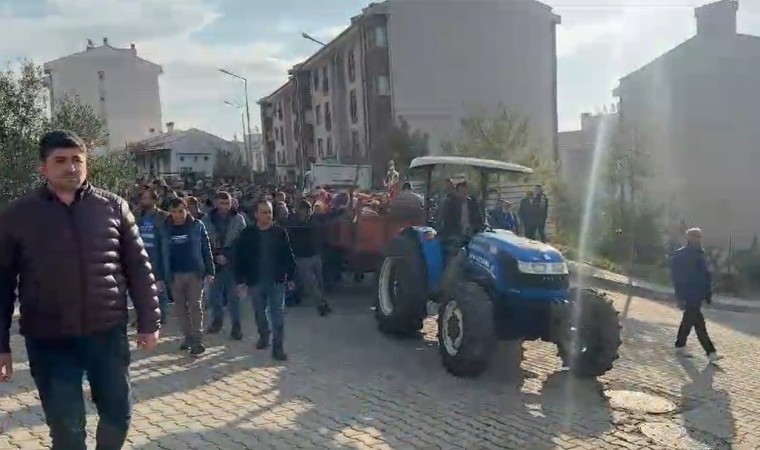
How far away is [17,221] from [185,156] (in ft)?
193

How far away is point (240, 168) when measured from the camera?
5362 centimetres

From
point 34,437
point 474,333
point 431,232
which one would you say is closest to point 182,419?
point 34,437

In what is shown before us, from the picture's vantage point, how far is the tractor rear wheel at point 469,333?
6754mm

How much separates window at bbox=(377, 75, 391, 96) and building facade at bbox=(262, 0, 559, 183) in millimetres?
48

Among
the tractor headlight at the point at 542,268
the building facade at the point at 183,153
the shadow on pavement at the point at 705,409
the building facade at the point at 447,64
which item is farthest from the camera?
the building facade at the point at 183,153

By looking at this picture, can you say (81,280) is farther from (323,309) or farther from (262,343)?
(323,309)

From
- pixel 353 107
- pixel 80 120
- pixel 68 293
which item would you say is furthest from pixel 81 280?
pixel 353 107

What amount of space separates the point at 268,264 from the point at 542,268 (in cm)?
273

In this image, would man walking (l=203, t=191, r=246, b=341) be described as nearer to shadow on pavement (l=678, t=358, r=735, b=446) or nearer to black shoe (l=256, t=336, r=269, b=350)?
black shoe (l=256, t=336, r=269, b=350)

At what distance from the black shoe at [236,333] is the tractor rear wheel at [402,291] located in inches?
66.2

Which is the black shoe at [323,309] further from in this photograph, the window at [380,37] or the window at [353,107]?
the window at [353,107]

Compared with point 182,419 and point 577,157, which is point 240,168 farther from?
point 182,419

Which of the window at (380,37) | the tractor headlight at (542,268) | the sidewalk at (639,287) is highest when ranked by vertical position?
the window at (380,37)

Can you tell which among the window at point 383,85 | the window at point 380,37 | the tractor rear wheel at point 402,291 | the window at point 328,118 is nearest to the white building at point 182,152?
the window at point 328,118
